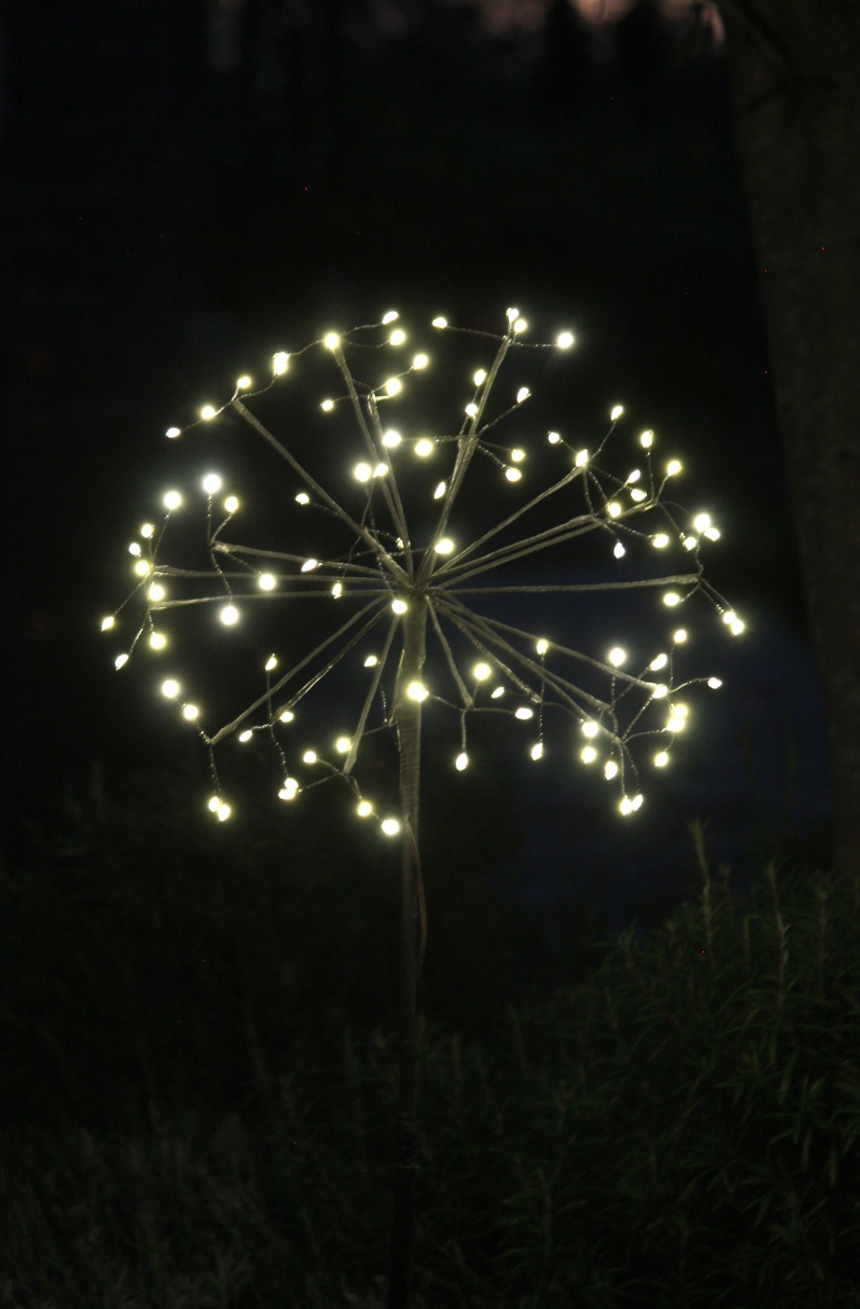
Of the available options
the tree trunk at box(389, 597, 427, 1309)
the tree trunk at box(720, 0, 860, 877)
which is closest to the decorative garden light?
the tree trunk at box(389, 597, 427, 1309)

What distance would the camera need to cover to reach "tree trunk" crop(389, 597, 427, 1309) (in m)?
2.01

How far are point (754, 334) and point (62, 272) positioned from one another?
13.1 feet

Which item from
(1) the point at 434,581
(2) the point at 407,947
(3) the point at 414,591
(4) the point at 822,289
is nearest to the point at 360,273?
(4) the point at 822,289

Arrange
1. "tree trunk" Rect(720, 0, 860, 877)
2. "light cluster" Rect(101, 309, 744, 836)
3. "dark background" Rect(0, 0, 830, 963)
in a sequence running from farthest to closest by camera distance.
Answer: "dark background" Rect(0, 0, 830, 963) < "tree trunk" Rect(720, 0, 860, 877) < "light cluster" Rect(101, 309, 744, 836)

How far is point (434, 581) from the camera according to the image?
7.11ft

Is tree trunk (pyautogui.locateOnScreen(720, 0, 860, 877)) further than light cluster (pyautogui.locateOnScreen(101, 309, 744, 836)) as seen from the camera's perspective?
Yes

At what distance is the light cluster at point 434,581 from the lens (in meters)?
1.99

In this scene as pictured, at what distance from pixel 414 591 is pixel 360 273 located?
499 cm

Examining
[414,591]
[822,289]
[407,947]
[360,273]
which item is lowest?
[407,947]

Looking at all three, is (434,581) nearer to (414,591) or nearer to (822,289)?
(414,591)

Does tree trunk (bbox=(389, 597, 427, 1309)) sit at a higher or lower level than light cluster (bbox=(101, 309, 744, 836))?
lower

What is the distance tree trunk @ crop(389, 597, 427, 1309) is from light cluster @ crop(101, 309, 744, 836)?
0.09ft

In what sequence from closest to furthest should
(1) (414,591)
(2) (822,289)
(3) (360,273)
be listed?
(1) (414,591)
(2) (822,289)
(3) (360,273)

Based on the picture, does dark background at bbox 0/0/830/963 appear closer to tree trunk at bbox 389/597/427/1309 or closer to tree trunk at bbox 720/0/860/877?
tree trunk at bbox 720/0/860/877
